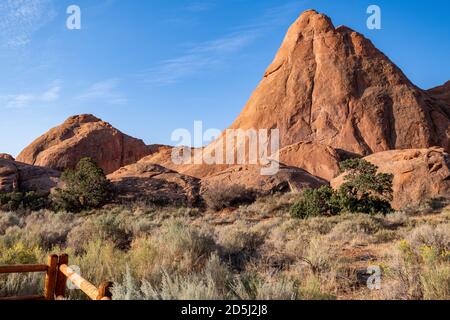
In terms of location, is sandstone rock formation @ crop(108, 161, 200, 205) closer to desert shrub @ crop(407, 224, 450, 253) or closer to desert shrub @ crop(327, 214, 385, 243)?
desert shrub @ crop(327, 214, 385, 243)

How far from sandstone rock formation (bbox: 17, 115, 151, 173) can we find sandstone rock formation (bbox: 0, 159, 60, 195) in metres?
18.6

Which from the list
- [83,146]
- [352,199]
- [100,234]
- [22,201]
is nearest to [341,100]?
[352,199]

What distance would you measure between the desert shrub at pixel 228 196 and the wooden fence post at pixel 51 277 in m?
18.6

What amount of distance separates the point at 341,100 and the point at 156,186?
20992mm

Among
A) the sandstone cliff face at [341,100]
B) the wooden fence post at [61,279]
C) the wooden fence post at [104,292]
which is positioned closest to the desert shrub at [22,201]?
the sandstone cliff face at [341,100]

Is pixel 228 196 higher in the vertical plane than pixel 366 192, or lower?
lower

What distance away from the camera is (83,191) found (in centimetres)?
2378

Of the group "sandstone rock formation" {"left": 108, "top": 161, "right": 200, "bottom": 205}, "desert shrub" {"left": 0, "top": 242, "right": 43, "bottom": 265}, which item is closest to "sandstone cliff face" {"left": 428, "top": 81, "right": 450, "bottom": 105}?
"sandstone rock formation" {"left": 108, "top": 161, "right": 200, "bottom": 205}

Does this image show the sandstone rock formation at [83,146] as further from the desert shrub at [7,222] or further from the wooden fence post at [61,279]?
the wooden fence post at [61,279]

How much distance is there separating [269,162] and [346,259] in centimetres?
2037

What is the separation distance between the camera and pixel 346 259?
321 inches

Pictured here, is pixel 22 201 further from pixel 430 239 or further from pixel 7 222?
pixel 430 239

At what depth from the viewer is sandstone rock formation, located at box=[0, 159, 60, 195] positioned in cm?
2638

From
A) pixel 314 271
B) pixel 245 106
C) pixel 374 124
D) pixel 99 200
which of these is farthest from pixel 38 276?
pixel 245 106
